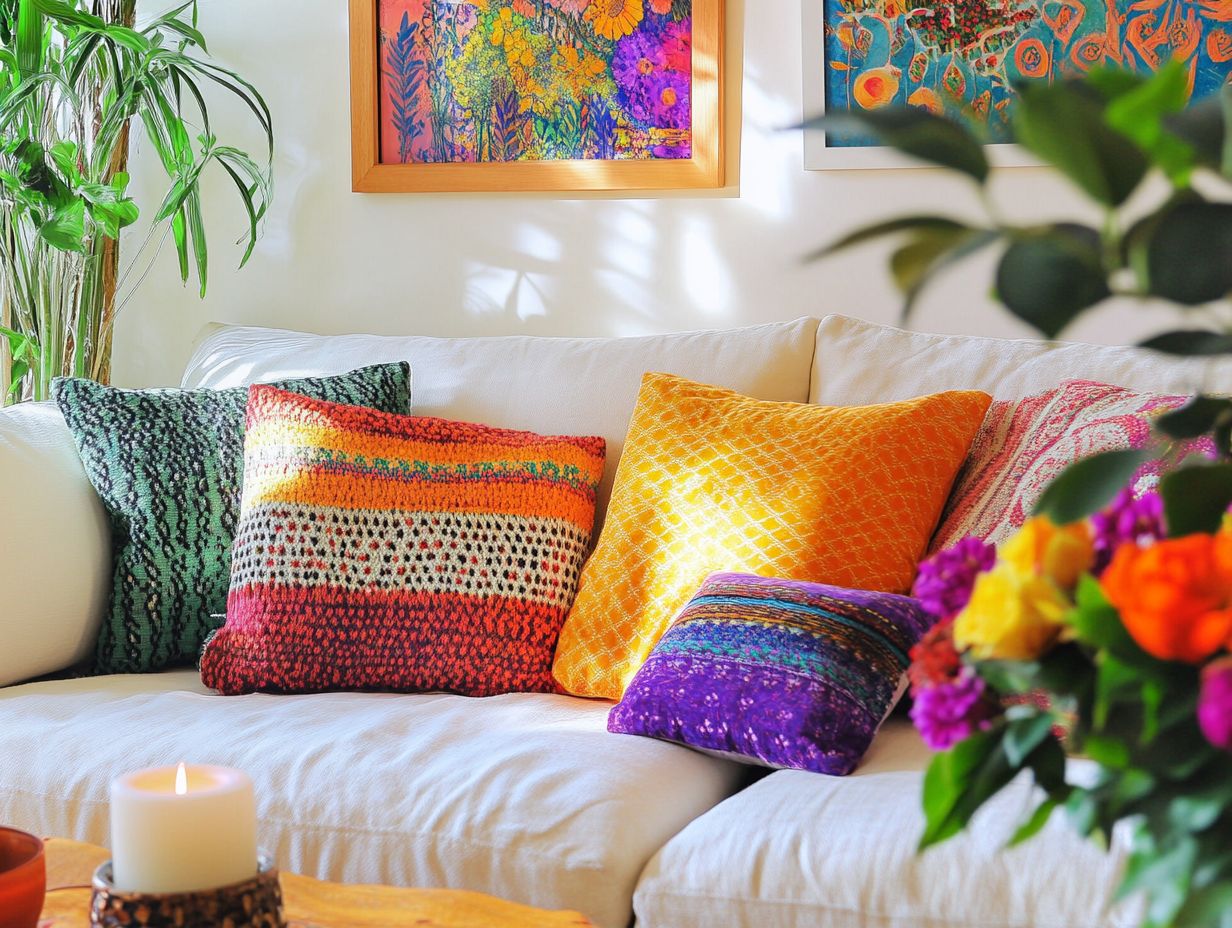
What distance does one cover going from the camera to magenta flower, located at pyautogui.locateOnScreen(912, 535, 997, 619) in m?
0.55

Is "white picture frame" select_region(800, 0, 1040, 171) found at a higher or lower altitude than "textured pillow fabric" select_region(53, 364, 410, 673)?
higher

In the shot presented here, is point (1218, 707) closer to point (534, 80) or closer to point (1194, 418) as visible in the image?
point (1194, 418)

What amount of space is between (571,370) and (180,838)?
139 cm

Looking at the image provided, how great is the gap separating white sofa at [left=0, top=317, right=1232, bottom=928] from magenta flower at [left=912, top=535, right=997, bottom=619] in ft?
1.91

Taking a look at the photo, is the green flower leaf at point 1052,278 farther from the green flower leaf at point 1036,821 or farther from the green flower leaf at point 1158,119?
the green flower leaf at point 1036,821

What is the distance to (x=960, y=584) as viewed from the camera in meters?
0.55

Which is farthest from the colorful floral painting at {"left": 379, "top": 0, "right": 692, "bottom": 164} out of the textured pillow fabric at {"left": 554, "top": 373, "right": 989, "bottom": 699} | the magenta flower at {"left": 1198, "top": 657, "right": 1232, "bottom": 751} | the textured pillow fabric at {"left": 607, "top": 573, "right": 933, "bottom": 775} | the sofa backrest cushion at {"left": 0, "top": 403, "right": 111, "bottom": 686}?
the magenta flower at {"left": 1198, "top": 657, "right": 1232, "bottom": 751}

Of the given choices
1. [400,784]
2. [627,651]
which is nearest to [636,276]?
[627,651]

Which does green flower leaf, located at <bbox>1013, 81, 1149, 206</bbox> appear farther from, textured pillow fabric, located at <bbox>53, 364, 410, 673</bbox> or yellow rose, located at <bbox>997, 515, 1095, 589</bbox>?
textured pillow fabric, located at <bbox>53, 364, 410, 673</bbox>

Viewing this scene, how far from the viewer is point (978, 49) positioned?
2182mm

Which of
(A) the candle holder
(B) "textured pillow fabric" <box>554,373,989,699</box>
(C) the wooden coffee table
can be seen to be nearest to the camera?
(A) the candle holder

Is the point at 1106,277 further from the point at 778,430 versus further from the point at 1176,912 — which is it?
the point at 778,430

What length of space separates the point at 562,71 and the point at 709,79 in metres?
0.28

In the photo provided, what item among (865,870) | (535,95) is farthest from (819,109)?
(865,870)
